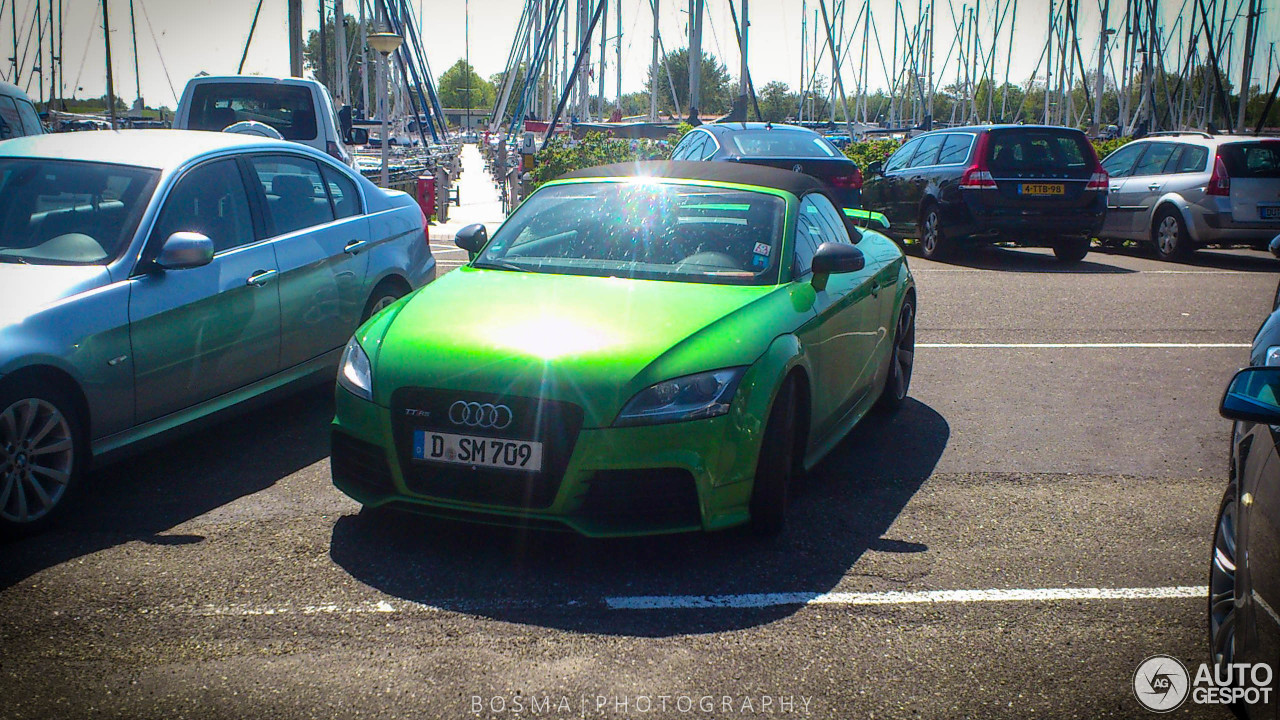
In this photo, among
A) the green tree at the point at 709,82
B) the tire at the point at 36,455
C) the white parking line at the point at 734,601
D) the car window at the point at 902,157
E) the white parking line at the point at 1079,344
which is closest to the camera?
the white parking line at the point at 734,601

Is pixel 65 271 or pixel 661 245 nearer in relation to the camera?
pixel 65 271

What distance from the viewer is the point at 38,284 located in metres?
4.74

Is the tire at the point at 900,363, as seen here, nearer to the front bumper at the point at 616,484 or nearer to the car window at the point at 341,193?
the front bumper at the point at 616,484

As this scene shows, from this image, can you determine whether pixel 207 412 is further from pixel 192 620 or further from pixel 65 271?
pixel 192 620

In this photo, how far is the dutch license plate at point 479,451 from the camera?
4.13m

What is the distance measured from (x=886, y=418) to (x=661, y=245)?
2.08m

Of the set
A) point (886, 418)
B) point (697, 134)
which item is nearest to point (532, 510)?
point (886, 418)

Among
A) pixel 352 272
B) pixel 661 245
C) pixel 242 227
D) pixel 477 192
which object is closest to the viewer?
pixel 661 245

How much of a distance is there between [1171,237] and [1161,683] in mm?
13009

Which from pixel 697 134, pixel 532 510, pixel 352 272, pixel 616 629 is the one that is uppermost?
pixel 697 134

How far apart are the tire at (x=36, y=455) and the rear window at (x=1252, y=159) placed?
13.8 metres

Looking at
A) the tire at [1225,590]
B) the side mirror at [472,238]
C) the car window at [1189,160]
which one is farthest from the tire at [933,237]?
the tire at [1225,590]

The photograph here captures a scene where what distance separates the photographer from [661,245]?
17.6 feet

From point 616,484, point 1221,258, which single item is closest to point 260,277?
point 616,484
